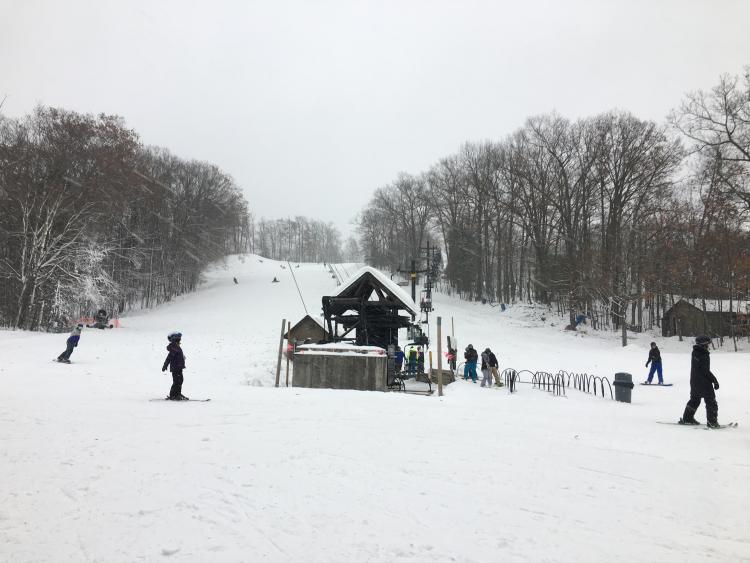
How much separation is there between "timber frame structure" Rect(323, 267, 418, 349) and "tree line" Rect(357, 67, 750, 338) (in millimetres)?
22229

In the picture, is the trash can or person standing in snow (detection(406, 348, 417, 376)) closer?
the trash can

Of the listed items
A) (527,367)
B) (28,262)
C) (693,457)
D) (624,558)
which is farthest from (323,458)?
(28,262)

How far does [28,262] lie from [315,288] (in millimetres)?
33281

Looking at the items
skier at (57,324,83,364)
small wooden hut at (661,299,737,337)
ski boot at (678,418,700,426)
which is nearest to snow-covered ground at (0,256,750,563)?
ski boot at (678,418,700,426)

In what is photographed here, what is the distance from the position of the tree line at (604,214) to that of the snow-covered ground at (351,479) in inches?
1022

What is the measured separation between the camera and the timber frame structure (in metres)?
18.0

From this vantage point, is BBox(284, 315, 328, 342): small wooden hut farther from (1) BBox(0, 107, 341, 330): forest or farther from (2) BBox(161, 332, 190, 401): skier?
(1) BBox(0, 107, 341, 330): forest

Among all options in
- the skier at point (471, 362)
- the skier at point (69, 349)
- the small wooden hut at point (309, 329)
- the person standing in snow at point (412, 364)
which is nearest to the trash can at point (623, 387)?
the skier at point (471, 362)

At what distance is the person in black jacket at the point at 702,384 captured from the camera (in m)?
9.38

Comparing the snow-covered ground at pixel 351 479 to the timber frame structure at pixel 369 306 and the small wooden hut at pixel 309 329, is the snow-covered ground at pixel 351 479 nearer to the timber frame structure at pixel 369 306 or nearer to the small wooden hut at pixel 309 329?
the timber frame structure at pixel 369 306

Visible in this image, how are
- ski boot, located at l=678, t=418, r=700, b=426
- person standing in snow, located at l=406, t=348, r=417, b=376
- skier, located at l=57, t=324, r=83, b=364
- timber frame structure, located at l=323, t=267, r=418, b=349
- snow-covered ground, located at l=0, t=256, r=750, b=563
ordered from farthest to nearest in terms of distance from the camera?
1. person standing in snow, located at l=406, t=348, r=417, b=376
2. timber frame structure, located at l=323, t=267, r=418, b=349
3. skier, located at l=57, t=324, r=83, b=364
4. ski boot, located at l=678, t=418, r=700, b=426
5. snow-covered ground, located at l=0, t=256, r=750, b=563

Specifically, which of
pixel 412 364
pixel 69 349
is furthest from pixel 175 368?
pixel 412 364

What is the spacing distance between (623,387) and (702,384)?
533cm

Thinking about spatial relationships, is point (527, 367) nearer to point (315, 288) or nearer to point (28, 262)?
point (28, 262)
